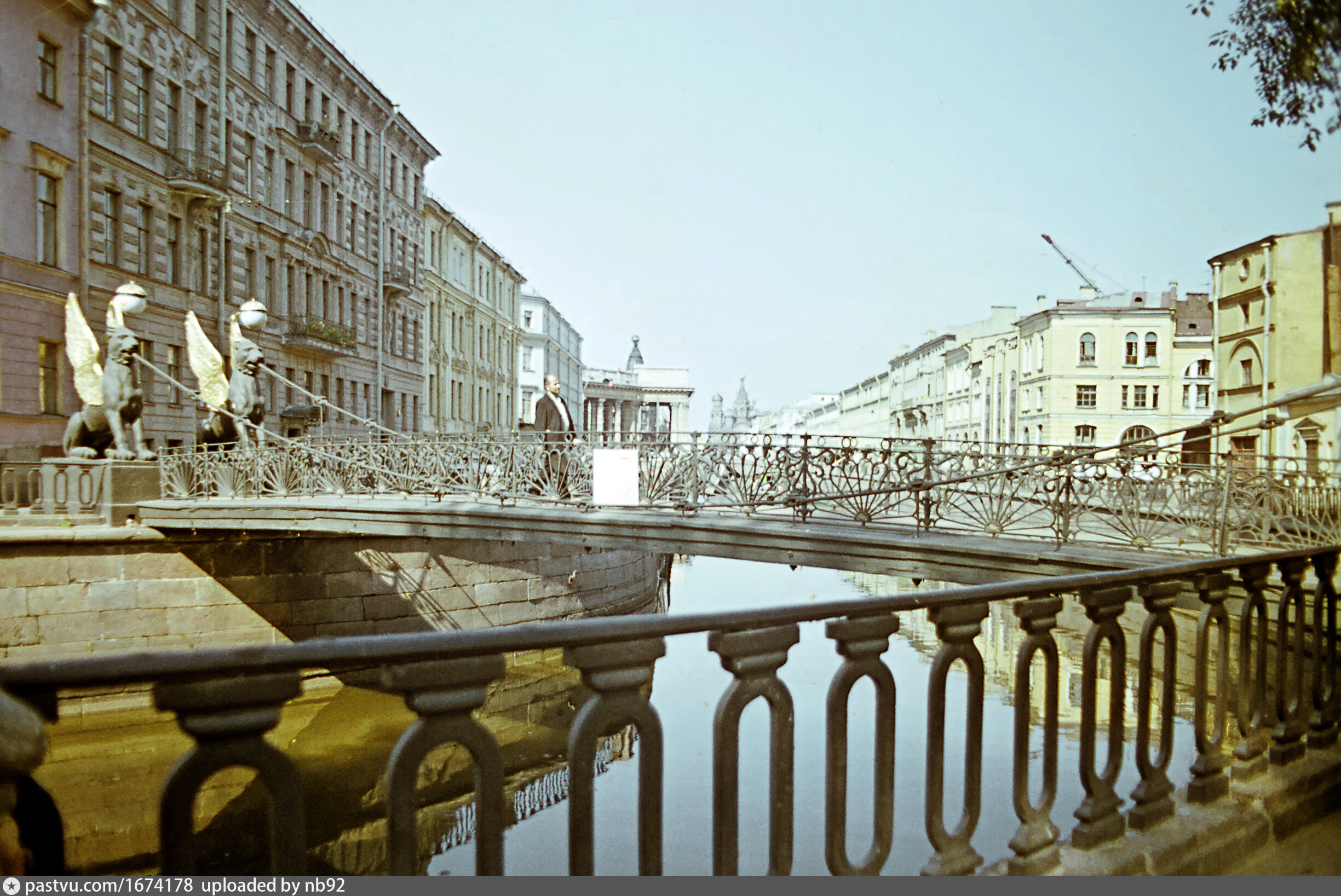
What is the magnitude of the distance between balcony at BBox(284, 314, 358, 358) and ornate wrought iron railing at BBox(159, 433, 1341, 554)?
12.4 meters

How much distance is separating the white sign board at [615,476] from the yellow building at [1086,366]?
42.6 ft

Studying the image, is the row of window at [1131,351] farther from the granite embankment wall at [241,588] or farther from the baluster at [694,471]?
the granite embankment wall at [241,588]

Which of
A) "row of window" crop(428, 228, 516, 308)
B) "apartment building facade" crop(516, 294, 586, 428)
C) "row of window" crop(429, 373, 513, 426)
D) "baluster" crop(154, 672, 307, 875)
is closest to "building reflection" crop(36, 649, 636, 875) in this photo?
"baluster" crop(154, 672, 307, 875)

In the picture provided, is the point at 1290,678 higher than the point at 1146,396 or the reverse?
the reverse

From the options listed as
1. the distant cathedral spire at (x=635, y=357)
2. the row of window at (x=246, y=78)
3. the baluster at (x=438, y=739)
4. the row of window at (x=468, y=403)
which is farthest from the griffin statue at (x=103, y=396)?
Result: the distant cathedral spire at (x=635, y=357)

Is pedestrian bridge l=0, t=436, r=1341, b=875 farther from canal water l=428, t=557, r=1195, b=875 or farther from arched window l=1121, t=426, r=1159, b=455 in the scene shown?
arched window l=1121, t=426, r=1159, b=455

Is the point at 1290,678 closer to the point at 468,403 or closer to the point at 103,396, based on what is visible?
the point at 103,396

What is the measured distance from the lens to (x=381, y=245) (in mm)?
37062

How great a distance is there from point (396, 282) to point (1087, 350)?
28911 millimetres

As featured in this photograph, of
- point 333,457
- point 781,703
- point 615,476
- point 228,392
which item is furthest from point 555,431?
point 781,703

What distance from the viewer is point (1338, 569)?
175 inches

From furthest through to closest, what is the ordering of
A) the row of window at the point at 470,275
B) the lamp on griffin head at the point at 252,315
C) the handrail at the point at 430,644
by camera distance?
the row of window at the point at 470,275 < the lamp on griffin head at the point at 252,315 < the handrail at the point at 430,644

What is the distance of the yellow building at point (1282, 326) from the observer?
3830mm

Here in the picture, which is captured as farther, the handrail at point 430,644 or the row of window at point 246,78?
the row of window at point 246,78
